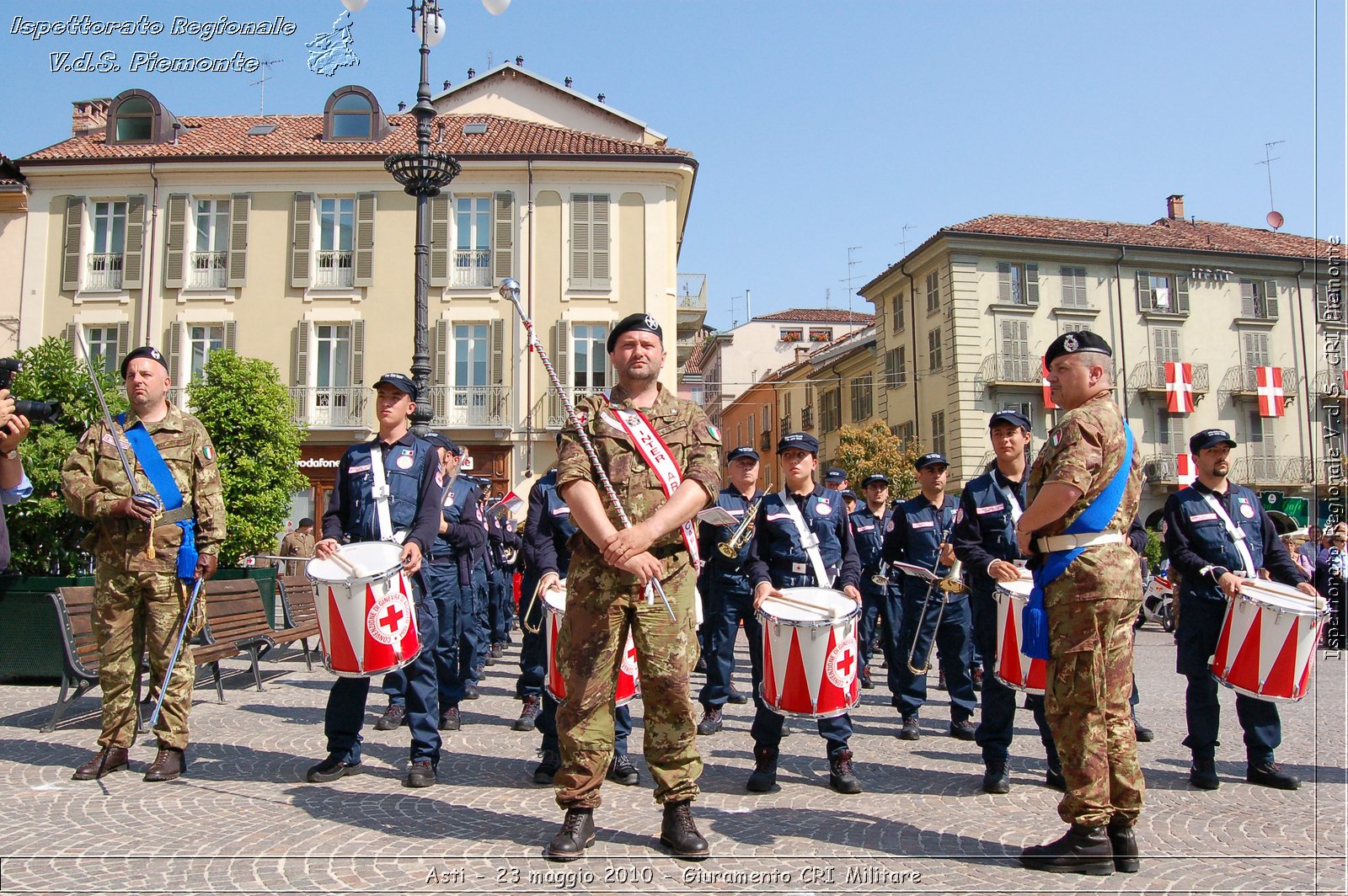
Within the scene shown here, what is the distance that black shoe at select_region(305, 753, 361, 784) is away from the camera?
5867 millimetres

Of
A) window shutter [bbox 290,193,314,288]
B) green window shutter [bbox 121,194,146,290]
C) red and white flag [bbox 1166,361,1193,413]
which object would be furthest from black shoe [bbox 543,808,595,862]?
red and white flag [bbox 1166,361,1193,413]

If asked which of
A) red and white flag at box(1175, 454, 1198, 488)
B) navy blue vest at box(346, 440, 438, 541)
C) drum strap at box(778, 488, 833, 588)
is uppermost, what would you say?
red and white flag at box(1175, 454, 1198, 488)

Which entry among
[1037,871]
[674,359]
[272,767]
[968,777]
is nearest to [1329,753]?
[968,777]

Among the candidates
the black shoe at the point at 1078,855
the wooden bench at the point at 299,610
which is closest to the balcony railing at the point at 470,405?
the wooden bench at the point at 299,610

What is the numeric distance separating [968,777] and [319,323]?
2692 centimetres

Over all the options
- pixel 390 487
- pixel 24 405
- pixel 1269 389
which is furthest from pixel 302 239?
pixel 1269 389

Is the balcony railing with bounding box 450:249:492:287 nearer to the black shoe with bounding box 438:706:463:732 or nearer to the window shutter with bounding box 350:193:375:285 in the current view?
the window shutter with bounding box 350:193:375:285

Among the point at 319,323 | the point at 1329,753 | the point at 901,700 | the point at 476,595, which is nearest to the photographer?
the point at 1329,753

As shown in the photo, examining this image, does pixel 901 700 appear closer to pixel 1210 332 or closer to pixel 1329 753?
pixel 1329 753

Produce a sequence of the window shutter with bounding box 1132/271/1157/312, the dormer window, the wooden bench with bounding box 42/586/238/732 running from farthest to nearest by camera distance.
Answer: the window shutter with bounding box 1132/271/1157/312 < the dormer window < the wooden bench with bounding box 42/586/238/732

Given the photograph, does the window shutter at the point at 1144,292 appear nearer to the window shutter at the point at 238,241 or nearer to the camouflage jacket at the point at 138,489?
the window shutter at the point at 238,241

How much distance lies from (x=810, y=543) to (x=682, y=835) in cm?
242

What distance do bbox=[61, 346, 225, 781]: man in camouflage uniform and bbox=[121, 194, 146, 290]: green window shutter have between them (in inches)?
1069

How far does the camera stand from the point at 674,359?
111ft
